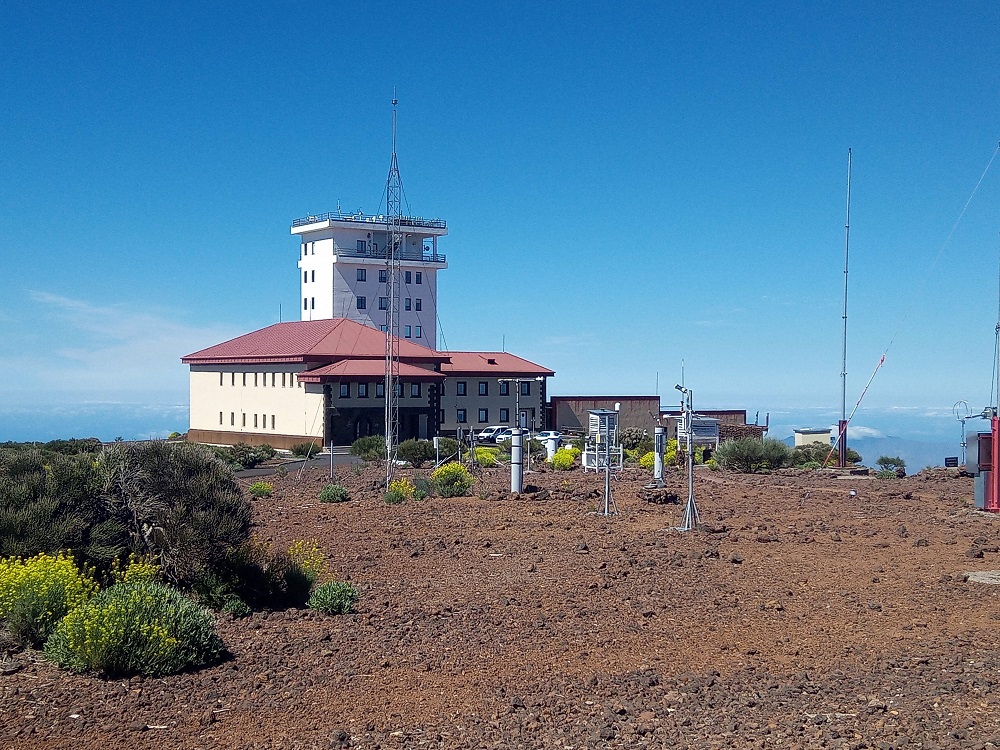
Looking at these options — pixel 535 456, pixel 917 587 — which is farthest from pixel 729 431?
pixel 917 587

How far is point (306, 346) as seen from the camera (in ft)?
155

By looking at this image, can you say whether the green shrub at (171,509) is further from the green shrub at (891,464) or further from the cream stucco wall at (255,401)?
the cream stucco wall at (255,401)

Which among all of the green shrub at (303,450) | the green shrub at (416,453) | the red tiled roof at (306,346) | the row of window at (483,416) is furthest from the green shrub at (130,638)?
the row of window at (483,416)

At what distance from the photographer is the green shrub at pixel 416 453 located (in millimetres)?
28156

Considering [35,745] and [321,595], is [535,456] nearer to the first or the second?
[321,595]

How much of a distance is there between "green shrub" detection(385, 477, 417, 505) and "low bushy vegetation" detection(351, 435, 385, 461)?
35.8ft

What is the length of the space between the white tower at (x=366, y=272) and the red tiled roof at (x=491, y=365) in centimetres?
1121

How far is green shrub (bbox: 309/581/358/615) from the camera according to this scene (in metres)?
8.86

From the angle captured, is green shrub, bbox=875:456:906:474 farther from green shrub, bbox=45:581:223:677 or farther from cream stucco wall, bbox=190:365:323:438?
cream stucco wall, bbox=190:365:323:438

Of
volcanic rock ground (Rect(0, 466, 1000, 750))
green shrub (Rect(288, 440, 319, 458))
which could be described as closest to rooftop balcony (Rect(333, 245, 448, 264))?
green shrub (Rect(288, 440, 319, 458))

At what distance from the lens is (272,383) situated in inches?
1870

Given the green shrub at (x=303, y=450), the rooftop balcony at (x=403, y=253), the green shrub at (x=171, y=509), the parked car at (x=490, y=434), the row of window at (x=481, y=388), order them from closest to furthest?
the green shrub at (x=171, y=509) → the green shrub at (x=303, y=450) → the parked car at (x=490, y=434) → the row of window at (x=481, y=388) → the rooftop balcony at (x=403, y=253)

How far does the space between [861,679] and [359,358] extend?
4057 centimetres

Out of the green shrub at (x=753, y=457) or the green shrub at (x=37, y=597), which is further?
the green shrub at (x=753, y=457)
